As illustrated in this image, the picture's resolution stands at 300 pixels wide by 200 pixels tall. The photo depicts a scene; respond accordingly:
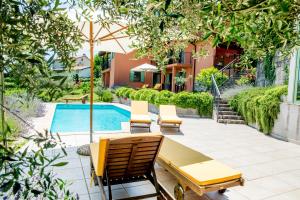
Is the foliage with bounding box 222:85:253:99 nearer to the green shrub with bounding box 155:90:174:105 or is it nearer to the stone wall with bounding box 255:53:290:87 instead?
the stone wall with bounding box 255:53:290:87

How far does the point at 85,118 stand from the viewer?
644 inches

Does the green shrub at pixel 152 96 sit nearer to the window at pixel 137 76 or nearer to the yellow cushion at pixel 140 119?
the yellow cushion at pixel 140 119

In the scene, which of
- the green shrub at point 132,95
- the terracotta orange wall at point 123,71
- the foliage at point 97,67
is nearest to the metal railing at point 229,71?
the green shrub at point 132,95

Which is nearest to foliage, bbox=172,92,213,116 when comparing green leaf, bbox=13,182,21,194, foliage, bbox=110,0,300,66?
foliage, bbox=110,0,300,66

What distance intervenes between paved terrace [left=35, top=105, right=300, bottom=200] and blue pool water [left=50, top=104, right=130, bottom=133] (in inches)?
159

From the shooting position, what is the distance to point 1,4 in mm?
1096

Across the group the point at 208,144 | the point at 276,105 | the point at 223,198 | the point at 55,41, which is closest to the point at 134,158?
the point at 223,198

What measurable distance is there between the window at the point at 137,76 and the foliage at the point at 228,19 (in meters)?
26.5

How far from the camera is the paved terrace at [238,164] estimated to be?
4426mm

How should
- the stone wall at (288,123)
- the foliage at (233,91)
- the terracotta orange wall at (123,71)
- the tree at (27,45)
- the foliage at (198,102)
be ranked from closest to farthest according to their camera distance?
1. the tree at (27,45)
2. the stone wall at (288,123)
3. the foliage at (198,102)
4. the foliage at (233,91)
5. the terracotta orange wall at (123,71)

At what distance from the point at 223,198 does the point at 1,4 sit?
14.2ft

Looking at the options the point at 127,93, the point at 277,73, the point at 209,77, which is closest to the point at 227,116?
the point at 277,73

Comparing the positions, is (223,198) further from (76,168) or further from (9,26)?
(9,26)

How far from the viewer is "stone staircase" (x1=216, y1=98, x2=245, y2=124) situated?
1307 cm
